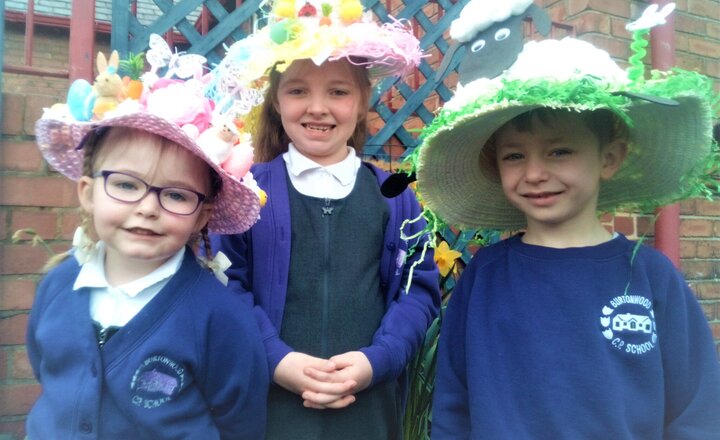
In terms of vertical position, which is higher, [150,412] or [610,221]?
[610,221]

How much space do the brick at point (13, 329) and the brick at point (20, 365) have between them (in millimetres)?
41

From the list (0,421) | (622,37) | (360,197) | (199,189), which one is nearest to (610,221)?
(622,37)

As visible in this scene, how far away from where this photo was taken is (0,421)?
2.34 m

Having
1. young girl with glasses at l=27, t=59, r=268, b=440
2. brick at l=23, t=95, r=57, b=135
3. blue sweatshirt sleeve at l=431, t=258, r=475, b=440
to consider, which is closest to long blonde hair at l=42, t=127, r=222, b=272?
young girl with glasses at l=27, t=59, r=268, b=440

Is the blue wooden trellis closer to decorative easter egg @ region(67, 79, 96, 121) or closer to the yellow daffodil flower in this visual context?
the yellow daffodil flower

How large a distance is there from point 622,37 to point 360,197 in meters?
2.29

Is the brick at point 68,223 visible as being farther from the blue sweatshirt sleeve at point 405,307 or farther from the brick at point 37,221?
the blue sweatshirt sleeve at point 405,307

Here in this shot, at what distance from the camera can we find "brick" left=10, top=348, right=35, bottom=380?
2.34 m

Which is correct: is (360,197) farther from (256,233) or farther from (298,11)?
(298,11)

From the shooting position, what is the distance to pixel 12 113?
2338 millimetres

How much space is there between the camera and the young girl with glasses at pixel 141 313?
1.41 metres

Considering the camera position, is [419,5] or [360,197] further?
[419,5]

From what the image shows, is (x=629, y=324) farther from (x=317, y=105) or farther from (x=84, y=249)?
(x=84, y=249)

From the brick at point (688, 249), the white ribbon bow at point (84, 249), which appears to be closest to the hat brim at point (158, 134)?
the white ribbon bow at point (84, 249)
